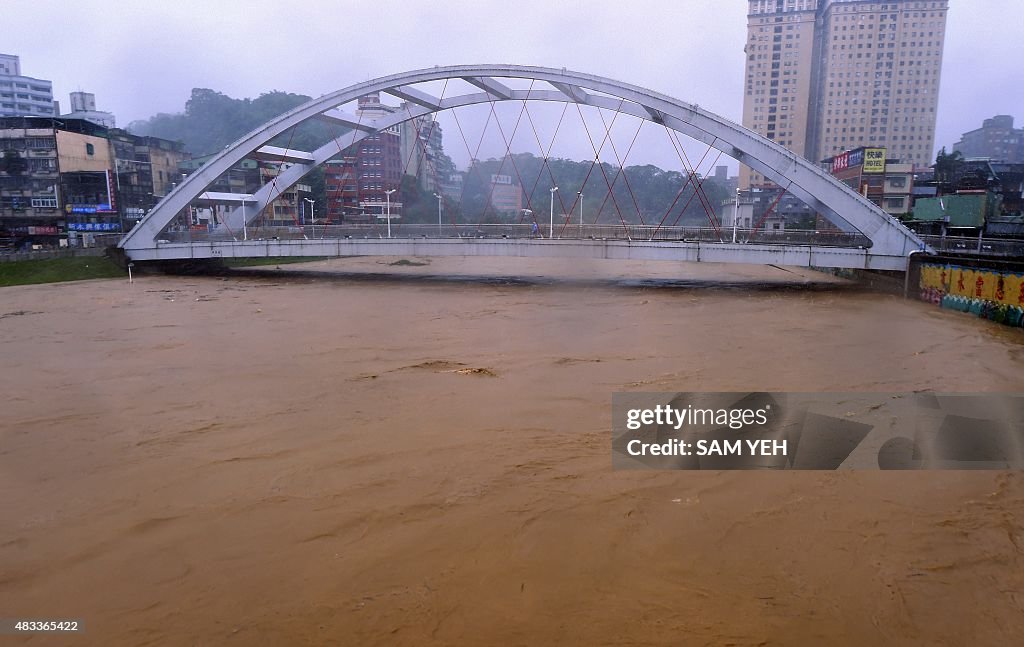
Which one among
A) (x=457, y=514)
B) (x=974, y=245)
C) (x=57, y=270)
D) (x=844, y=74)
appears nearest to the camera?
(x=457, y=514)

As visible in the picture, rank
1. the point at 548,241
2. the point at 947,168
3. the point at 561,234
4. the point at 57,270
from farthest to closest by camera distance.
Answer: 1. the point at 947,168
2. the point at 57,270
3. the point at 561,234
4. the point at 548,241

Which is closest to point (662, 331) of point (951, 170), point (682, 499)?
point (682, 499)

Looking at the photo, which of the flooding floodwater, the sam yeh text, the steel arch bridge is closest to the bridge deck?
the steel arch bridge

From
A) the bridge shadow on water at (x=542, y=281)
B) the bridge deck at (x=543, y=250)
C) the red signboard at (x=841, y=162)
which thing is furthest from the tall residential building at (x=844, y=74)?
the bridge deck at (x=543, y=250)

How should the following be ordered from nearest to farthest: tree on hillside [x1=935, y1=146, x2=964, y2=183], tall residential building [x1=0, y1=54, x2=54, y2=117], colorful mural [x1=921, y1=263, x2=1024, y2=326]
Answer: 1. colorful mural [x1=921, y1=263, x2=1024, y2=326]
2. tree on hillside [x1=935, y1=146, x2=964, y2=183]
3. tall residential building [x1=0, y1=54, x2=54, y2=117]

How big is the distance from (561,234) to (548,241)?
169cm

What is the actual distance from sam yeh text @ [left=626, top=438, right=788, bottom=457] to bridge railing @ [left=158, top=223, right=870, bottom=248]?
56.0 feet

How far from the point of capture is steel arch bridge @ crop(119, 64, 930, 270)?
22.3m

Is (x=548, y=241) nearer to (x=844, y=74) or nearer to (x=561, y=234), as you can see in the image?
(x=561, y=234)

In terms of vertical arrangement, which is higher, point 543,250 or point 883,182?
point 883,182

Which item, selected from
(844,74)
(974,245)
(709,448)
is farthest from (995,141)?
(709,448)

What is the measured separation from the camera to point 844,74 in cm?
6234

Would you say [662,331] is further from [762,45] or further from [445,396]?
[762,45]

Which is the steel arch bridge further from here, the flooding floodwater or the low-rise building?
the low-rise building
